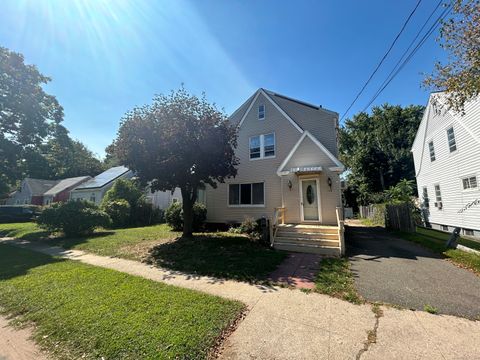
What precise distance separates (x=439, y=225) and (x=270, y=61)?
15466 millimetres

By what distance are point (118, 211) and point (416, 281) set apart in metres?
18.4

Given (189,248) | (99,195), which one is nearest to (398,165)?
(189,248)

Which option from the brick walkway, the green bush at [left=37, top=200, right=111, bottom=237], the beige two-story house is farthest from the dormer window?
the green bush at [left=37, top=200, right=111, bottom=237]

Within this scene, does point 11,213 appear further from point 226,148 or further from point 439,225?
point 439,225

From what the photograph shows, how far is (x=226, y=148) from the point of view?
35.2 feet

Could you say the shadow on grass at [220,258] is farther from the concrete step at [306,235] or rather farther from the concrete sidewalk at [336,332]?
the concrete sidewalk at [336,332]

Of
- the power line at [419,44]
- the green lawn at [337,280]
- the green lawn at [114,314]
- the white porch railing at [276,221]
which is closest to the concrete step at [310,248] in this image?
the white porch railing at [276,221]

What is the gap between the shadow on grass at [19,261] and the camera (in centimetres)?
668

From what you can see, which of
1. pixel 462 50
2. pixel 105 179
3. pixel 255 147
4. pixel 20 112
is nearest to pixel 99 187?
pixel 105 179

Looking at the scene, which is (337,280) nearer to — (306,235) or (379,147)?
(306,235)

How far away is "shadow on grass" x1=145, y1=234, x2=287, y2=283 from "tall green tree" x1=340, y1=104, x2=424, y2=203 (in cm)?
2538

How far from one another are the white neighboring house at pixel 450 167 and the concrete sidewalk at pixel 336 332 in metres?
9.05

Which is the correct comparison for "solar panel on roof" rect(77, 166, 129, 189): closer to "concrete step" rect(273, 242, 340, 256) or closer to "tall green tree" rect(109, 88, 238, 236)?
"tall green tree" rect(109, 88, 238, 236)

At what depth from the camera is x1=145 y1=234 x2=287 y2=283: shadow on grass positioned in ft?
20.3
